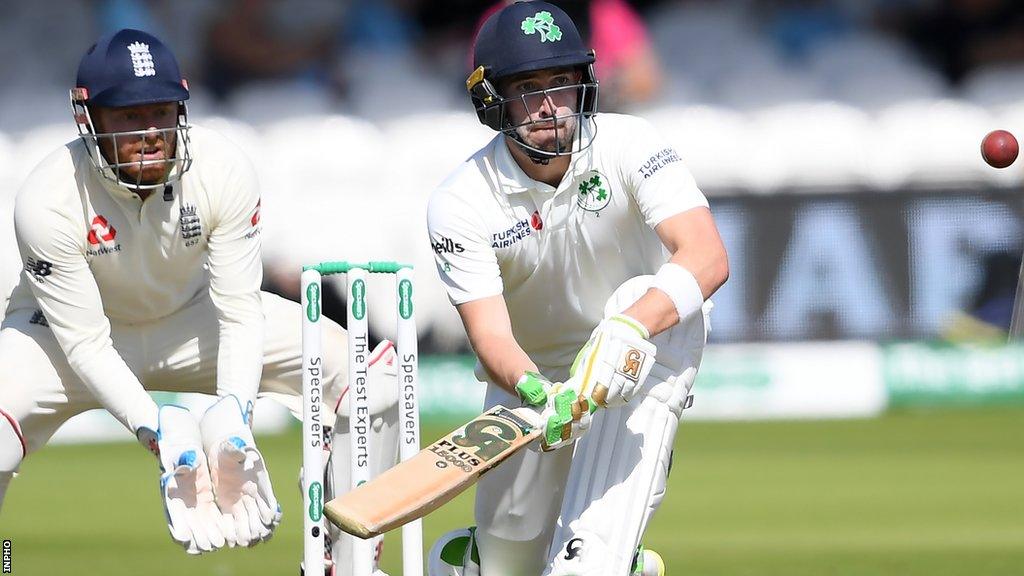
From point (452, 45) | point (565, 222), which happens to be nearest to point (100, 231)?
point (565, 222)

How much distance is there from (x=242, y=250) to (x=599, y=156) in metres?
0.96

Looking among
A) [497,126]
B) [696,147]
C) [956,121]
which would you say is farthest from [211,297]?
[956,121]

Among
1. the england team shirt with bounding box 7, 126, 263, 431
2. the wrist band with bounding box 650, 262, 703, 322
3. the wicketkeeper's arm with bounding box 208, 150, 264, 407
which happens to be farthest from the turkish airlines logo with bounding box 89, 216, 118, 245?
Answer: the wrist band with bounding box 650, 262, 703, 322

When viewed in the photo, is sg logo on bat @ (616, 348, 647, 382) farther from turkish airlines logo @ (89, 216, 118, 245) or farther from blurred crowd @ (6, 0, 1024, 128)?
blurred crowd @ (6, 0, 1024, 128)

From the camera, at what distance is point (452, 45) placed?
12617mm

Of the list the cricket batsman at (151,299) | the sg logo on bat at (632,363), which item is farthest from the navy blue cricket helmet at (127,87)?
the sg logo on bat at (632,363)

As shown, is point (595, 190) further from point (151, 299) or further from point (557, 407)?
point (151, 299)

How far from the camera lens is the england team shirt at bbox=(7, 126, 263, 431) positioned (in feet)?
12.2

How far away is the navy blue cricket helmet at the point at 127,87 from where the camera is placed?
3648 millimetres

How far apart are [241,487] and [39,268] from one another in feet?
2.53

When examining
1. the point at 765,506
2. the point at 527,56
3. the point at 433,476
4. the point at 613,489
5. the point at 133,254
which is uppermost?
the point at 527,56

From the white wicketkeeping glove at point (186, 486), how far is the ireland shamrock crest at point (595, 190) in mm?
1002

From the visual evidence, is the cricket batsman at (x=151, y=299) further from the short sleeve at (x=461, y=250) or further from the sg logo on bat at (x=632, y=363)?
the sg logo on bat at (x=632, y=363)

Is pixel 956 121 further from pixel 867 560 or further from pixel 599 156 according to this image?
pixel 599 156
